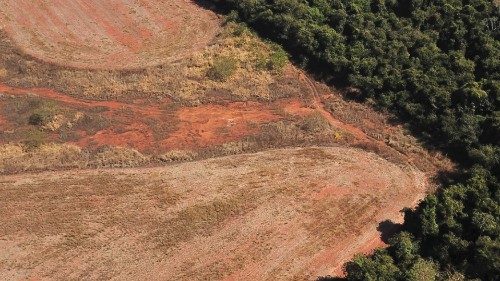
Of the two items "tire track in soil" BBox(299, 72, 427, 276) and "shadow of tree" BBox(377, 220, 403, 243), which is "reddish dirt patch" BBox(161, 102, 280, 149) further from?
"shadow of tree" BBox(377, 220, 403, 243)

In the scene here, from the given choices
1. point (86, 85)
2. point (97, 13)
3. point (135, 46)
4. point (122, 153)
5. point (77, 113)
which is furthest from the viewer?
point (97, 13)

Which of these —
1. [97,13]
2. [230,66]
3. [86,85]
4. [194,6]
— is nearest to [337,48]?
[230,66]

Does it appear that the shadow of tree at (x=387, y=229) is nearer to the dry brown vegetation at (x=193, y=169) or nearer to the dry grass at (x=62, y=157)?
the dry brown vegetation at (x=193, y=169)

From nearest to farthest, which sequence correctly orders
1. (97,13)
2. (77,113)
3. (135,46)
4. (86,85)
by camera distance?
(77,113) < (86,85) < (135,46) < (97,13)

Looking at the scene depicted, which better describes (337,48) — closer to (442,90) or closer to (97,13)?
(442,90)

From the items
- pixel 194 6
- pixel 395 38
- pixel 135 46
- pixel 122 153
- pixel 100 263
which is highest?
pixel 395 38

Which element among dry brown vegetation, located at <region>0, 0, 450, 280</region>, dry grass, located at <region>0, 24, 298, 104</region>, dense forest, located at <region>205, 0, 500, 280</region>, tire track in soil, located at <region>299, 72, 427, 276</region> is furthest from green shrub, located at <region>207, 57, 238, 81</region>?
tire track in soil, located at <region>299, 72, 427, 276</region>

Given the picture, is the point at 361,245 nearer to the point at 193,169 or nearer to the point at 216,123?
the point at 193,169
